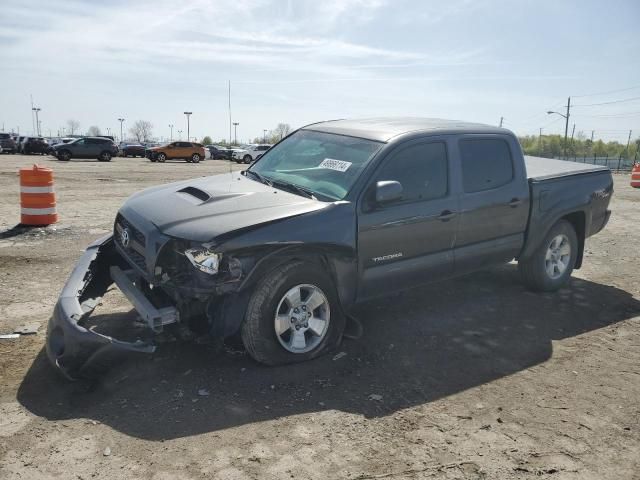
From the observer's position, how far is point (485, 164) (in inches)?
209

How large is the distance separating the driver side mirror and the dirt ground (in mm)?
1281

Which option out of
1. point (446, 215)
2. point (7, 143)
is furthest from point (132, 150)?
point (446, 215)

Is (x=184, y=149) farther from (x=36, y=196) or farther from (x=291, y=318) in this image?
(x=291, y=318)

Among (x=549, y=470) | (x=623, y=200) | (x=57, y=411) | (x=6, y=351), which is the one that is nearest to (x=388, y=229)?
(x=549, y=470)

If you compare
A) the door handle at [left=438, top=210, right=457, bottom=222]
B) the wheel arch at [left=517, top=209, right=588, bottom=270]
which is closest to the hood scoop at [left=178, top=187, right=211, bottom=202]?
the door handle at [left=438, top=210, right=457, bottom=222]

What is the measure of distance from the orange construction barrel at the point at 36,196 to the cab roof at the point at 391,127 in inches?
216

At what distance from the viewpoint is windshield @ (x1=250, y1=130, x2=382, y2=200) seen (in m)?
4.46

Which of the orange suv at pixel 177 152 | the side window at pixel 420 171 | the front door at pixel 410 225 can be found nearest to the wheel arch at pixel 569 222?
the front door at pixel 410 225

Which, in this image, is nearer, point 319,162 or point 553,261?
point 319,162

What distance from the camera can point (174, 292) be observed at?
152 inches

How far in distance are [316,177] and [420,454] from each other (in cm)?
240

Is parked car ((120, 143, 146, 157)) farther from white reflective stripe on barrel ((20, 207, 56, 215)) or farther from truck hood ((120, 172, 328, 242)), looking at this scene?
truck hood ((120, 172, 328, 242))

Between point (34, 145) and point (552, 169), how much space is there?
132ft

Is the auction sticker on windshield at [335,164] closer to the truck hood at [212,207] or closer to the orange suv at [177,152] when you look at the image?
the truck hood at [212,207]
